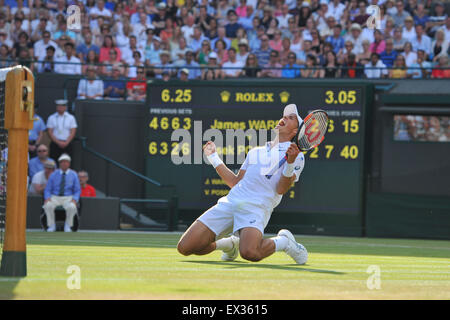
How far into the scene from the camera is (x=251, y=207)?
31.4 ft

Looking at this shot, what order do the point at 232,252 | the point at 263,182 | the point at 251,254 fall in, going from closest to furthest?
the point at 251,254
the point at 263,182
the point at 232,252

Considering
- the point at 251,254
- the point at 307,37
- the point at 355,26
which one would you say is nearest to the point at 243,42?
the point at 307,37

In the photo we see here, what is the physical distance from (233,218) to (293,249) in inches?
30.6

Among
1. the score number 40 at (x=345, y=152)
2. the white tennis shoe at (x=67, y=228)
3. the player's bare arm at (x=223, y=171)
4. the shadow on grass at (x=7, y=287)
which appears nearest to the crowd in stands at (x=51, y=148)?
the white tennis shoe at (x=67, y=228)

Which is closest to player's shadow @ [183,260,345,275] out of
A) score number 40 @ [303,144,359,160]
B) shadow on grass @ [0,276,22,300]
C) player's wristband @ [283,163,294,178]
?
player's wristband @ [283,163,294,178]

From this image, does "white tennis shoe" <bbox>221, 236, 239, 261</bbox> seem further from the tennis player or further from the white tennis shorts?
the white tennis shorts

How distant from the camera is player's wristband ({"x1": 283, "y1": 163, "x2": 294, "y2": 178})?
29.8ft

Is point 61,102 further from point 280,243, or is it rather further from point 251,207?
point 280,243

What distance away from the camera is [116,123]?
70.2 feet

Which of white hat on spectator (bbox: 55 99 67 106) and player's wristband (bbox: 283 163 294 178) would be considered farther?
white hat on spectator (bbox: 55 99 67 106)

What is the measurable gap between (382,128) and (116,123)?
21.4 ft

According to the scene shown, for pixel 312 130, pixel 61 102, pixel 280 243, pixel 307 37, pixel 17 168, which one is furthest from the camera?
pixel 307 37

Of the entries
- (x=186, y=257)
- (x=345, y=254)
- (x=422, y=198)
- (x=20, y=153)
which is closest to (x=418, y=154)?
(x=422, y=198)

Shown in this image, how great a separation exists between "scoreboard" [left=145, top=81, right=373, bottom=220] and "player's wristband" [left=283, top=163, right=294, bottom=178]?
10127mm
